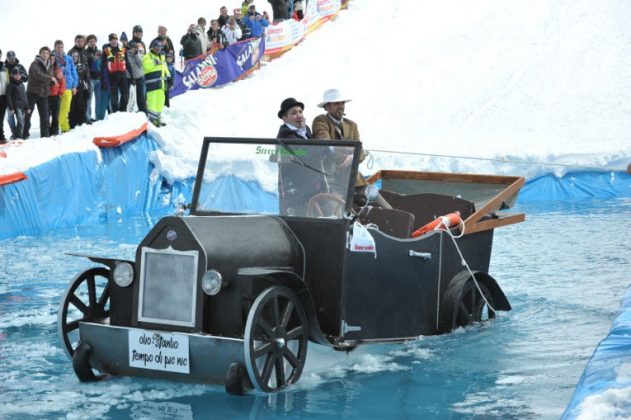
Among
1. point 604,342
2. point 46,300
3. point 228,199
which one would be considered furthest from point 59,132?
point 604,342

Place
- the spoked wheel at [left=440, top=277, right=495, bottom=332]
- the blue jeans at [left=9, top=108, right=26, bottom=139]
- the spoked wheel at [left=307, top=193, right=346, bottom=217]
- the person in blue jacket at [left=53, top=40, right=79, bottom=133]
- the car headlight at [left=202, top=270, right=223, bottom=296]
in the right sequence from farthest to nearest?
the person in blue jacket at [left=53, top=40, right=79, bottom=133] < the blue jeans at [left=9, top=108, right=26, bottom=139] < the spoked wheel at [left=440, top=277, right=495, bottom=332] < the spoked wheel at [left=307, top=193, right=346, bottom=217] < the car headlight at [left=202, top=270, right=223, bottom=296]

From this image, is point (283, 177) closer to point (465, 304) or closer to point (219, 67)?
point (465, 304)

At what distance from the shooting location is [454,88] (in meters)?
27.3

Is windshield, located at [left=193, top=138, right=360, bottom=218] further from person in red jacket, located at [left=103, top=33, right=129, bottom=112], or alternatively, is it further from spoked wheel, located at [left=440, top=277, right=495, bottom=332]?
person in red jacket, located at [left=103, top=33, right=129, bottom=112]

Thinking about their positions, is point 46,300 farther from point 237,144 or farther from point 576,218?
point 576,218

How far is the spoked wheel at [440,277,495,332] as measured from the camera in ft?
27.9

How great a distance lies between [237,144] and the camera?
27.1 feet

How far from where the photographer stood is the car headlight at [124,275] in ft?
23.4

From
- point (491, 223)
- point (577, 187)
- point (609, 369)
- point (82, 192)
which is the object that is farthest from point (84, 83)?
point (609, 369)

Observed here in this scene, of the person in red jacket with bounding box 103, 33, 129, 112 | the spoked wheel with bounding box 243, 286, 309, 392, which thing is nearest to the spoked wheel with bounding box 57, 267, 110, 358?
the spoked wheel with bounding box 243, 286, 309, 392

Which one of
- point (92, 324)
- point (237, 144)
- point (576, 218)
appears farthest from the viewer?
point (576, 218)

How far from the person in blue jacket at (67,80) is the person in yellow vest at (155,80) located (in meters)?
1.69

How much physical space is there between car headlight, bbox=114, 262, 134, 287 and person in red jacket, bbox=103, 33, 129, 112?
42.0ft

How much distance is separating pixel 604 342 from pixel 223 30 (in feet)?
68.9
